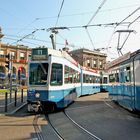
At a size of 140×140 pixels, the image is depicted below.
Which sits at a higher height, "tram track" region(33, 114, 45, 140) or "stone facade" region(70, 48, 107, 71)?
"stone facade" region(70, 48, 107, 71)

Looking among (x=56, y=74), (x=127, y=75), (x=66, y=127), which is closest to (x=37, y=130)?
(x=66, y=127)

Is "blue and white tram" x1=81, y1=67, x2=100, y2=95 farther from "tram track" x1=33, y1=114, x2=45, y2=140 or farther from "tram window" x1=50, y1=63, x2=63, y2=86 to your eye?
"tram track" x1=33, y1=114, x2=45, y2=140

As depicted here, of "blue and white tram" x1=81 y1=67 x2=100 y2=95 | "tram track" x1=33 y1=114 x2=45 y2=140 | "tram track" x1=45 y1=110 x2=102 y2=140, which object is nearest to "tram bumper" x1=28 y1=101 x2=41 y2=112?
"tram track" x1=45 y1=110 x2=102 y2=140

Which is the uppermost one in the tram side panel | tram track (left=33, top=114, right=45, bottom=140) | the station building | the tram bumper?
the station building

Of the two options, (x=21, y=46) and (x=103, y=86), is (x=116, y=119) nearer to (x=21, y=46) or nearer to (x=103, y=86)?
(x=103, y=86)

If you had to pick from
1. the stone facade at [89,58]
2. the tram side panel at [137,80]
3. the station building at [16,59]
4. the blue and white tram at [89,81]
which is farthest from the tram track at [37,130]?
the stone facade at [89,58]

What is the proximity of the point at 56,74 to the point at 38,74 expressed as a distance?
0.95 meters

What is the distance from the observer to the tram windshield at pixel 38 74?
1638 cm

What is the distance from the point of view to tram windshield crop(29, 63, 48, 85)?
16.4 meters

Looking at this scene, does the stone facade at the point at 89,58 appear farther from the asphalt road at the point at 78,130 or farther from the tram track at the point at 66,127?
the tram track at the point at 66,127

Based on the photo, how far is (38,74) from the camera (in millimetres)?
16562

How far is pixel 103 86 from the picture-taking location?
140 ft

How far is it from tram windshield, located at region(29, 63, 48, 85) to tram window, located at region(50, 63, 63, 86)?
1.26ft

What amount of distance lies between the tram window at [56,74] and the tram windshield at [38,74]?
384 millimetres
